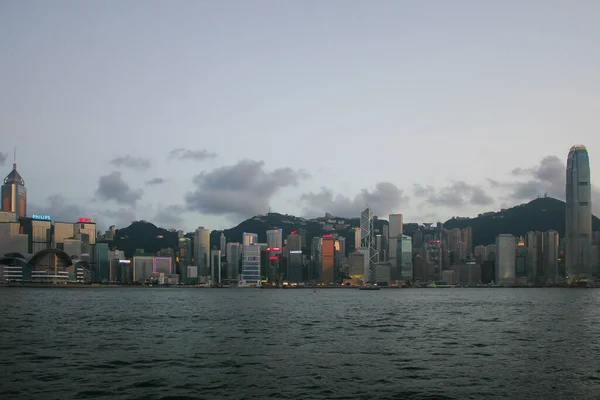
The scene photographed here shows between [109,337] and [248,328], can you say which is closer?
[109,337]

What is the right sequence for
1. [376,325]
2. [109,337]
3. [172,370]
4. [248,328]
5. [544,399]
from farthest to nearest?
[376,325], [248,328], [109,337], [172,370], [544,399]

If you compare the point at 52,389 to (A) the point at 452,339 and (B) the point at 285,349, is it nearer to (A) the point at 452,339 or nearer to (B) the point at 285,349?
(B) the point at 285,349

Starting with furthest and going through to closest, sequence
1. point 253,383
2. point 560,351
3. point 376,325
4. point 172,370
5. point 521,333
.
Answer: point 376,325, point 521,333, point 560,351, point 172,370, point 253,383

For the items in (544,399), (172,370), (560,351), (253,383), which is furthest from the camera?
(560,351)

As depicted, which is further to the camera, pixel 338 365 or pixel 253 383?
pixel 338 365

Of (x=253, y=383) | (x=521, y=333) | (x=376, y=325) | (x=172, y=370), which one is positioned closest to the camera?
(x=253, y=383)

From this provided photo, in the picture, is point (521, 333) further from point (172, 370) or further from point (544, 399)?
point (172, 370)

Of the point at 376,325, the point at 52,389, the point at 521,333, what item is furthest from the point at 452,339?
the point at 52,389

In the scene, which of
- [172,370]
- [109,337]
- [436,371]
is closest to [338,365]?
[436,371]
